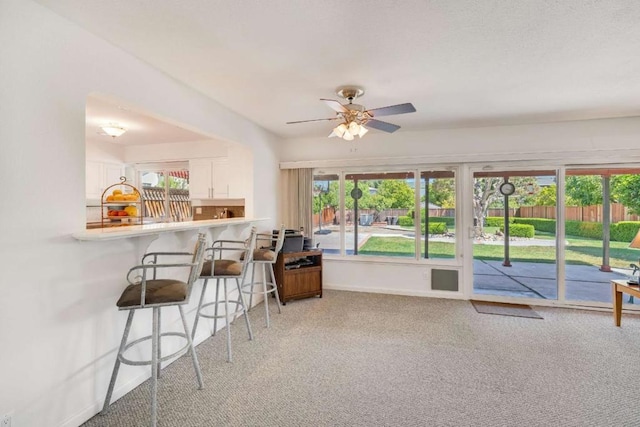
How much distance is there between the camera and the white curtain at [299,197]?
494cm

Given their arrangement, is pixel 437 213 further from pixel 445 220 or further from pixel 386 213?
pixel 386 213

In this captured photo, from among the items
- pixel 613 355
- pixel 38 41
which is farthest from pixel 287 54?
pixel 613 355

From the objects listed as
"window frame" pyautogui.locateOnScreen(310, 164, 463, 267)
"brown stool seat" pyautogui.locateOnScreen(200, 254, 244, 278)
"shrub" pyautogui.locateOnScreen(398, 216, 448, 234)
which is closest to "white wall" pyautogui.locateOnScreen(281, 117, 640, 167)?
"window frame" pyautogui.locateOnScreen(310, 164, 463, 267)

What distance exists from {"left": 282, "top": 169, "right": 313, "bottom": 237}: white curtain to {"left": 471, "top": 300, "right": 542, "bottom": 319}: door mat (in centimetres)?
267

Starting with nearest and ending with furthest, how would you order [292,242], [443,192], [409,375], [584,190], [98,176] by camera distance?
[409,375], [584,190], [292,242], [443,192], [98,176]

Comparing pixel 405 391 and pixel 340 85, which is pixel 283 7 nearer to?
pixel 340 85

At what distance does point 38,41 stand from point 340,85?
211 centimetres

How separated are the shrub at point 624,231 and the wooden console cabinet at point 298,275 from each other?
3.96 metres

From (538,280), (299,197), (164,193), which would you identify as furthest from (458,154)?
(164,193)

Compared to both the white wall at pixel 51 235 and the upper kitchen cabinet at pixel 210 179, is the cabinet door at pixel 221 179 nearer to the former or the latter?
the upper kitchen cabinet at pixel 210 179

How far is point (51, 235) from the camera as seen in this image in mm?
1748

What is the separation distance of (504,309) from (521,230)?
1174 mm

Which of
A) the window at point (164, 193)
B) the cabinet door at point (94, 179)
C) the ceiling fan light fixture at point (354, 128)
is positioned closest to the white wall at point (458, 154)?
the ceiling fan light fixture at point (354, 128)

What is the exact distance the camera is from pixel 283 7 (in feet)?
5.61
